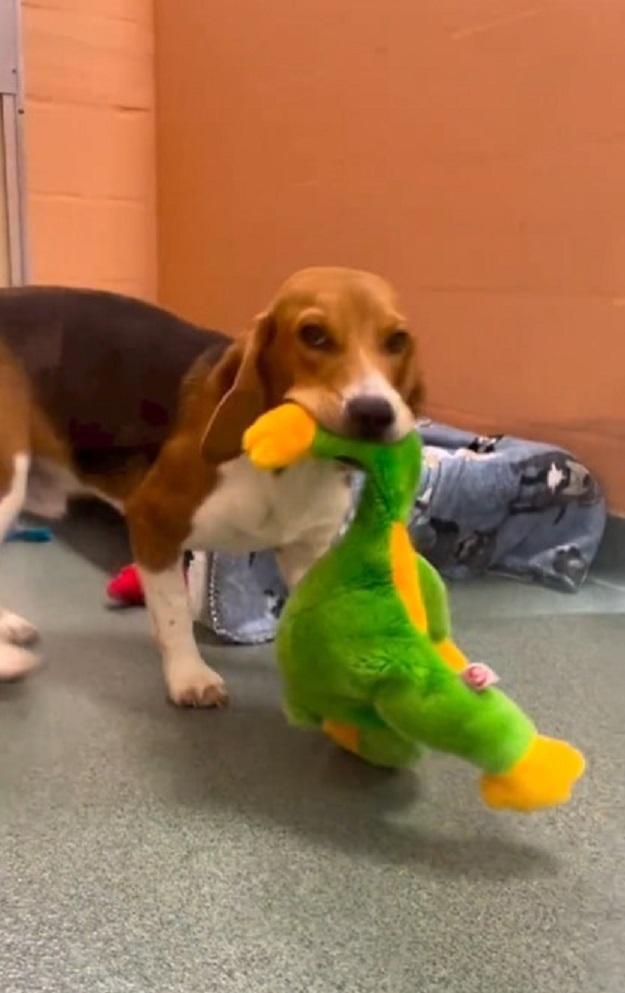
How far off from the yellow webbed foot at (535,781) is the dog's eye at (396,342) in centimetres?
51

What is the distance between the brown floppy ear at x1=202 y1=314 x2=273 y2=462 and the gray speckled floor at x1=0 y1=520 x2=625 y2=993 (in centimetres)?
39

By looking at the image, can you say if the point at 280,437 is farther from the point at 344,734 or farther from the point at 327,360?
the point at 344,734

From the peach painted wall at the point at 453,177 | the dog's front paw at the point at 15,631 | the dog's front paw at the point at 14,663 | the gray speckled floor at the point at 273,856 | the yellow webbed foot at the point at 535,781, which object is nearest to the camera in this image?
the gray speckled floor at the point at 273,856

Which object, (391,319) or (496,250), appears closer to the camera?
(391,319)

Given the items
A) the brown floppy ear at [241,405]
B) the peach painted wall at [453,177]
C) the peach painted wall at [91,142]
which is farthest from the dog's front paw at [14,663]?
the peach painted wall at [91,142]

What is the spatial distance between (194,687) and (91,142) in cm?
228

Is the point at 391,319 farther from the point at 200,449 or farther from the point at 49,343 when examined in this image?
the point at 49,343

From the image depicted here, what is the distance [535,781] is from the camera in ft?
3.91

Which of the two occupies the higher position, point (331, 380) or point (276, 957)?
point (331, 380)

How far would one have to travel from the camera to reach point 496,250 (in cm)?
252

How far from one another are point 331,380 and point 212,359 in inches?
16.7

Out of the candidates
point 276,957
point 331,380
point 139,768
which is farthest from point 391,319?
point 276,957

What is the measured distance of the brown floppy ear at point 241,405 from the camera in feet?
4.77

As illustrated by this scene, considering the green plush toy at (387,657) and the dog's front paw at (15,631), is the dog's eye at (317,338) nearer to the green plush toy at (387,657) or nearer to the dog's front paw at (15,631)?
the green plush toy at (387,657)
